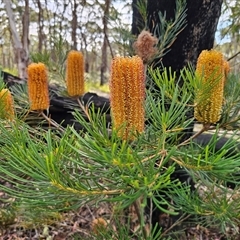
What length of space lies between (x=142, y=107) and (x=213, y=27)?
0.80 metres

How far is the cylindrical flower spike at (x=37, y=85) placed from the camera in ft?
2.22

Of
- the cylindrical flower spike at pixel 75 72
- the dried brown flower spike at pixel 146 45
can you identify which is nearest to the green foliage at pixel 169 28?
the dried brown flower spike at pixel 146 45

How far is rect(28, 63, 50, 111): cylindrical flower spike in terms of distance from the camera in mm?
678

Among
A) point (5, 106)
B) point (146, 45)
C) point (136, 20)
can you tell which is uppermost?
point (136, 20)

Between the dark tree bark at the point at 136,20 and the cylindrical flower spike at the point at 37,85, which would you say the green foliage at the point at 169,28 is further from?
the cylindrical flower spike at the point at 37,85

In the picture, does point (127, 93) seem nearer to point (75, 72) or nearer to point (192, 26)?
point (75, 72)

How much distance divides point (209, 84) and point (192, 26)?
2.33ft

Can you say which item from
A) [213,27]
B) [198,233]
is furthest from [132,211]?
[213,27]

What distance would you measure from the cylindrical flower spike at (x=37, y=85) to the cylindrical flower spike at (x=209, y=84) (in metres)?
0.38

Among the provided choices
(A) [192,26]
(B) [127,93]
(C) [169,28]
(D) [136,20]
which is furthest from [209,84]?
(D) [136,20]

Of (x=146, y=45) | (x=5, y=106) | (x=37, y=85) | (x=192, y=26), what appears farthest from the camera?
(x=192, y=26)

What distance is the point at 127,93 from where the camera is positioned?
40 centimetres

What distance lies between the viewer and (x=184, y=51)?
44.1 inches

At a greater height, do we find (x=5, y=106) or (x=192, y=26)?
(x=192, y=26)
